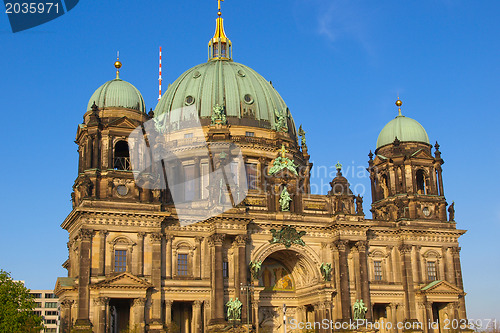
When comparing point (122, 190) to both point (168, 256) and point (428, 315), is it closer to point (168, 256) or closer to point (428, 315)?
point (168, 256)

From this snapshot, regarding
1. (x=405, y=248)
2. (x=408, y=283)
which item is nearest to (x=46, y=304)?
(x=405, y=248)

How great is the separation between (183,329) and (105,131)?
68.4ft

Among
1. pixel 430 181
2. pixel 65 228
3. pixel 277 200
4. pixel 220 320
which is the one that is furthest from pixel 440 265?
pixel 65 228

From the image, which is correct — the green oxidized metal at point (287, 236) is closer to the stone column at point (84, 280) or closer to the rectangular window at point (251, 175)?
the rectangular window at point (251, 175)

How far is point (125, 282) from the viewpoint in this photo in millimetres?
61594

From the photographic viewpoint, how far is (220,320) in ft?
210

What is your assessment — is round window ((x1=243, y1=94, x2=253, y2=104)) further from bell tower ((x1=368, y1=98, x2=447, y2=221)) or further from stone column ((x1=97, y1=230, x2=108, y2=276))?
stone column ((x1=97, y1=230, x2=108, y2=276))

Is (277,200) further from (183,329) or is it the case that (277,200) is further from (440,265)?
(440,265)

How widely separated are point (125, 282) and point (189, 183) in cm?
1803

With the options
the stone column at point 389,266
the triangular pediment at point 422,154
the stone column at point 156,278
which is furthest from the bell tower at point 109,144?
the triangular pediment at point 422,154

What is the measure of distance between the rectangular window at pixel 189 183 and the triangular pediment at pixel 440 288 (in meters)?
27.2

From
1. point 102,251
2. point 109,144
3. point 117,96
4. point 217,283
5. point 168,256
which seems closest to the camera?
point 102,251

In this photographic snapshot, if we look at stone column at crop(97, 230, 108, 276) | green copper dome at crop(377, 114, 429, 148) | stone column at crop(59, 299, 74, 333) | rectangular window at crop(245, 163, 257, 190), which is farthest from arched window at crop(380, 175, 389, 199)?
stone column at crop(59, 299, 74, 333)

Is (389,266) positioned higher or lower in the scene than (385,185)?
lower
